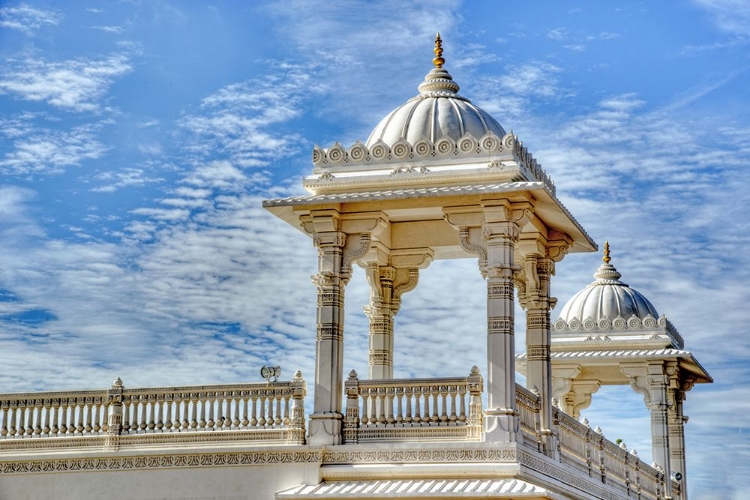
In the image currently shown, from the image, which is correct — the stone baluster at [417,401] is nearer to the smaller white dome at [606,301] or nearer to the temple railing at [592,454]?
the temple railing at [592,454]

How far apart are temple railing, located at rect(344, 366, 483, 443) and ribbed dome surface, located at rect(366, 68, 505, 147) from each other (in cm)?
373

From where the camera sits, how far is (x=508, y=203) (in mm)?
19750

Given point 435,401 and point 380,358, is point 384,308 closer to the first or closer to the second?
point 380,358

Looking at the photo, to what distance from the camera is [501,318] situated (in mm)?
19453

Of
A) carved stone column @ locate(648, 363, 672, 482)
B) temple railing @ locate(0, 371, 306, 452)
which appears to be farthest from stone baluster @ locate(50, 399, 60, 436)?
carved stone column @ locate(648, 363, 672, 482)

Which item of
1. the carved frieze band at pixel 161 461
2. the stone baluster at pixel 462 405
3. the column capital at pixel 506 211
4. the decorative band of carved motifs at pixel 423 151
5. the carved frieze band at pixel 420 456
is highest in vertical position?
the decorative band of carved motifs at pixel 423 151

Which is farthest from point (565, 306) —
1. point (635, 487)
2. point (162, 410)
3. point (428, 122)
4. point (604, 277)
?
point (162, 410)

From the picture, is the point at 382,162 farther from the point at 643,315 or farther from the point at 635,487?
the point at 643,315

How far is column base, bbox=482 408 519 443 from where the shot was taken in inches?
746

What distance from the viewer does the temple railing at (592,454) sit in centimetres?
2031

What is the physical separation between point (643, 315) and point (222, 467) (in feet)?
42.0

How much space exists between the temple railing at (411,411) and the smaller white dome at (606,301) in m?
10.9

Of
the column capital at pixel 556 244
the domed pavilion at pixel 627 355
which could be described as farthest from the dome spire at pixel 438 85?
the domed pavilion at pixel 627 355

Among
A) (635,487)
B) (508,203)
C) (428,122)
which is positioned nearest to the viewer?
(508,203)
